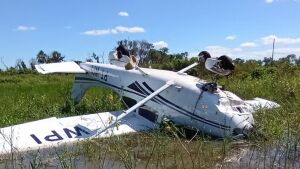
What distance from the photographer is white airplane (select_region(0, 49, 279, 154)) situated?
382 inches

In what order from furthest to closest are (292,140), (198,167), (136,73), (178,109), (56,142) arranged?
(136,73), (178,109), (56,142), (292,140), (198,167)

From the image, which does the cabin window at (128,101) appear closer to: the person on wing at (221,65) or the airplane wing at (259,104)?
the person on wing at (221,65)

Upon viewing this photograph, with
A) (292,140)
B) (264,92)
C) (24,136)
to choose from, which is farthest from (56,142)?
(264,92)

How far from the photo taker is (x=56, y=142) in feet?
31.7

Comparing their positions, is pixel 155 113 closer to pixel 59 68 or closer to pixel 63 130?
pixel 63 130

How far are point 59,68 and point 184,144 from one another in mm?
9125

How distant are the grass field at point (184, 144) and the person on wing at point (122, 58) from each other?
66.3 inches

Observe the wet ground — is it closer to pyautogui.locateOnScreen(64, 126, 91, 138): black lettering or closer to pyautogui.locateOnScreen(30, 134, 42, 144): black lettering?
pyautogui.locateOnScreen(30, 134, 42, 144): black lettering

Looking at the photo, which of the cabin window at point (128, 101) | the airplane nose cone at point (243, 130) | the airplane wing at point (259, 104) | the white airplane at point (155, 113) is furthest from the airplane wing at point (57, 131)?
the airplane wing at point (259, 104)

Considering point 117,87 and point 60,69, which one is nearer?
point 117,87

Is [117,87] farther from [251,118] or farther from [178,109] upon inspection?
[251,118]

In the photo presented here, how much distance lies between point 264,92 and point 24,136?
30.0 ft

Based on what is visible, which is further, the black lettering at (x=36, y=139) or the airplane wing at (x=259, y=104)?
the airplane wing at (x=259, y=104)

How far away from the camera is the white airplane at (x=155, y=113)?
31.9 feet
